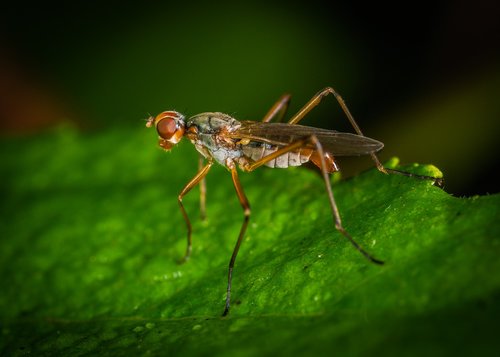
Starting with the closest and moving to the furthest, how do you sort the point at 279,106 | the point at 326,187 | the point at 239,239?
the point at 326,187, the point at 239,239, the point at 279,106

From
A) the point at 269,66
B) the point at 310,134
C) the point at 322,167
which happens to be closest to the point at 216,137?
the point at 310,134

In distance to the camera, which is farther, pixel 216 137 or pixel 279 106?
pixel 279 106

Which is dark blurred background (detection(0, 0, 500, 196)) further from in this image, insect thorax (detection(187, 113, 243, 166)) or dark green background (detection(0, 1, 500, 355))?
insect thorax (detection(187, 113, 243, 166))

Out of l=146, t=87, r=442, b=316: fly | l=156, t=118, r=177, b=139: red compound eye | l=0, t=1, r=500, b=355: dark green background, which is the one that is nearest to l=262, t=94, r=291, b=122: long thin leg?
l=146, t=87, r=442, b=316: fly

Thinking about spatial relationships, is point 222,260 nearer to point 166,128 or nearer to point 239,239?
point 239,239

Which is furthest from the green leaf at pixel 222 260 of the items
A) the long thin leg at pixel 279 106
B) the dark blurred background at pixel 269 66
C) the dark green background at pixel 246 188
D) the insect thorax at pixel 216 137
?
the dark blurred background at pixel 269 66

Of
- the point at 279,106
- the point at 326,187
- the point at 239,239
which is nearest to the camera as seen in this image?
the point at 326,187

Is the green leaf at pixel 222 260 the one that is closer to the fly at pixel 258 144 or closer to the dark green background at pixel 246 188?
the dark green background at pixel 246 188

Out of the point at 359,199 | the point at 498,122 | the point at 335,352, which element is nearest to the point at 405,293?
the point at 335,352
